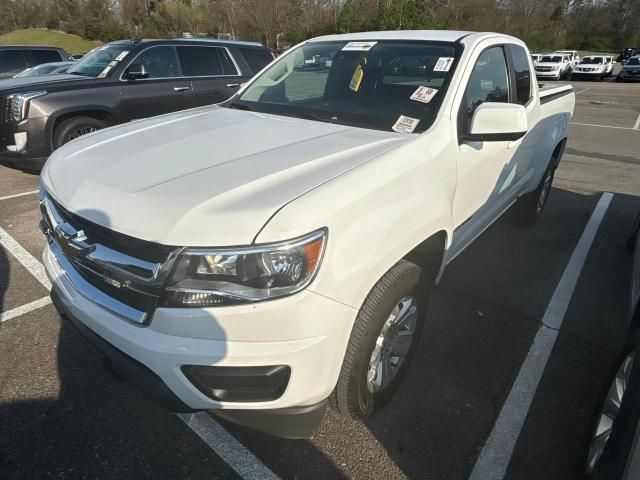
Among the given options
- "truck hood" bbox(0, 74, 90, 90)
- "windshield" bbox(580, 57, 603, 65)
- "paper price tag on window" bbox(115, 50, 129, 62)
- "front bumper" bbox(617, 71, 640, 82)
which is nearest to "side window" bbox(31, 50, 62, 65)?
"truck hood" bbox(0, 74, 90, 90)

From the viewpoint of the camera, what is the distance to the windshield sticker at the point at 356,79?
9.20 ft

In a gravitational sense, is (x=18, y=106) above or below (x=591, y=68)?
above

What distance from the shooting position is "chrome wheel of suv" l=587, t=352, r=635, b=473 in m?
1.76

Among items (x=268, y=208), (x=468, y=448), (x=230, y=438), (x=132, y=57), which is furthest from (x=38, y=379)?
(x=132, y=57)

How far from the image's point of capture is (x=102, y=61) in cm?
645

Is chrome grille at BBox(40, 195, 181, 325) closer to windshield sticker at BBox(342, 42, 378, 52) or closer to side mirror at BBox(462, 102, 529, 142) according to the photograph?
side mirror at BBox(462, 102, 529, 142)

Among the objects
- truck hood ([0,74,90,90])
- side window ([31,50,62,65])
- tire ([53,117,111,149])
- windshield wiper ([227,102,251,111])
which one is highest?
windshield wiper ([227,102,251,111])

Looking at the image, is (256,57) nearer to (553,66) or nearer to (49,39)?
(553,66)

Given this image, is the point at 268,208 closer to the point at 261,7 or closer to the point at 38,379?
the point at 38,379

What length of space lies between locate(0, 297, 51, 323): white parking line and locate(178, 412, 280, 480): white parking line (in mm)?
1605

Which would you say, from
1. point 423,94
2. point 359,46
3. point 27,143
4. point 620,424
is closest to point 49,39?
point 27,143

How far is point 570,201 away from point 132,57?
625 centimetres

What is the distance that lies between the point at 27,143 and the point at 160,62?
2141 millimetres

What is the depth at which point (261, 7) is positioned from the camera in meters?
42.8
